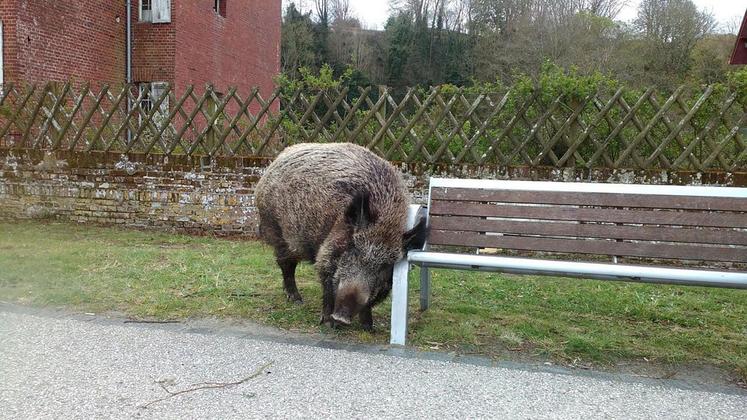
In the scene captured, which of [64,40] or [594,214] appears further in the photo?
[64,40]

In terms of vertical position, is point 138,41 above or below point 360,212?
above

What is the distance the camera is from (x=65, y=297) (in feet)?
17.5

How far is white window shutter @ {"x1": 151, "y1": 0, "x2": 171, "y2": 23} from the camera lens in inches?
670

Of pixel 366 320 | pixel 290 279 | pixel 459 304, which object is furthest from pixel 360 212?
pixel 459 304

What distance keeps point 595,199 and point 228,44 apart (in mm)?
18496

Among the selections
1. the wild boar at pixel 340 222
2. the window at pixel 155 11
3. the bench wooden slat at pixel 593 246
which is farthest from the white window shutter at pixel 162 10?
the bench wooden slat at pixel 593 246

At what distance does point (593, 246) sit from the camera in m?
4.29

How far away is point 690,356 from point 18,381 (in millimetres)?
4295

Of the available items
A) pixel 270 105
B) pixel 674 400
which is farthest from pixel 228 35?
pixel 674 400

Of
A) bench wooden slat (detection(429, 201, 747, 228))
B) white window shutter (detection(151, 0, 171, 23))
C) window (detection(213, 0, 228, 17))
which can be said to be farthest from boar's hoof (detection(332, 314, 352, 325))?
window (detection(213, 0, 228, 17))

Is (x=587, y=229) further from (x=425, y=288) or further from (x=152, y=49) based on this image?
(x=152, y=49)

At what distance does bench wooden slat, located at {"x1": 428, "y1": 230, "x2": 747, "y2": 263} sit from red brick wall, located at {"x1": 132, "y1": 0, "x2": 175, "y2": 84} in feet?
47.9

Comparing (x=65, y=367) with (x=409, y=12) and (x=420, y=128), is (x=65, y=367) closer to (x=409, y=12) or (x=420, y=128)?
(x=420, y=128)

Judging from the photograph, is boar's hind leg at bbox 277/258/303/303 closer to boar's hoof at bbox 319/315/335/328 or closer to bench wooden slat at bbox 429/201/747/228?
boar's hoof at bbox 319/315/335/328
